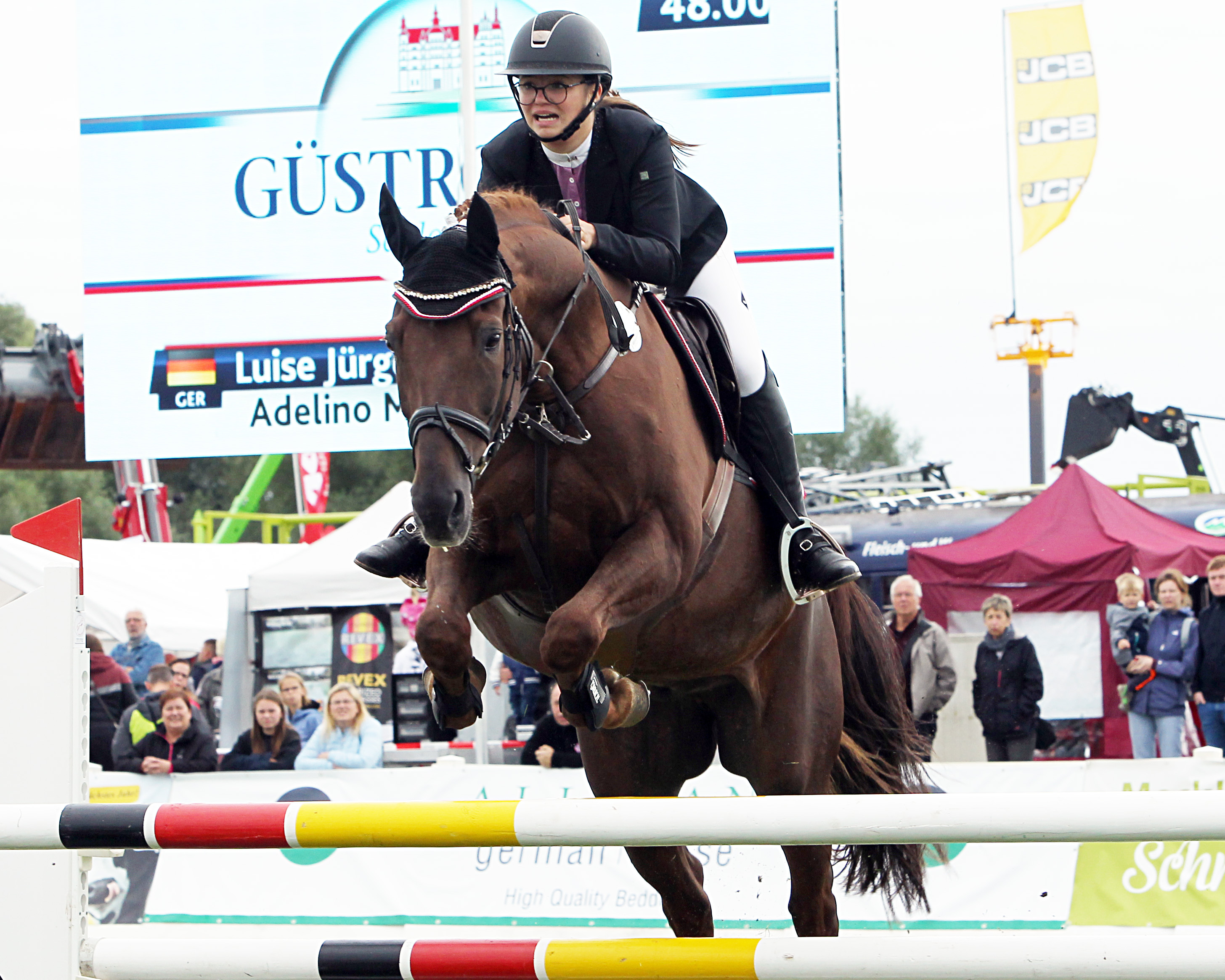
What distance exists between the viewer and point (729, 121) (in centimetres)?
1026

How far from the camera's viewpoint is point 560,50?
348 centimetres

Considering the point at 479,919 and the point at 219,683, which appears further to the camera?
the point at 219,683

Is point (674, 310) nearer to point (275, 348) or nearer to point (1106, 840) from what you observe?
point (1106, 840)

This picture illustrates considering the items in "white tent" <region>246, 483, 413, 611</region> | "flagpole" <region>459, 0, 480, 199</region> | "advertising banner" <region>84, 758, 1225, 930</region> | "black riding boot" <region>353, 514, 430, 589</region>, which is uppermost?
"flagpole" <region>459, 0, 480, 199</region>

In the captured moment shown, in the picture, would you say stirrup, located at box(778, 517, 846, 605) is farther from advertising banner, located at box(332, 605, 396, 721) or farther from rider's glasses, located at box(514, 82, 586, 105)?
advertising banner, located at box(332, 605, 396, 721)

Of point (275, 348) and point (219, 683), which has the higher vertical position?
point (275, 348)

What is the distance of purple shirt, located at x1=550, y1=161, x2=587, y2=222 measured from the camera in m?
3.71

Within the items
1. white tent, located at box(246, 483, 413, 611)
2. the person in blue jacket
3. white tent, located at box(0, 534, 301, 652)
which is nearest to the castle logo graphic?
white tent, located at box(246, 483, 413, 611)

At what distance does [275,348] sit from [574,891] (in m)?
5.13

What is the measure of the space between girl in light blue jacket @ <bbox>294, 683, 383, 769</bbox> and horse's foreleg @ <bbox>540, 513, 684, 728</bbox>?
5134 mm

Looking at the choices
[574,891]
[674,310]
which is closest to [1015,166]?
[574,891]

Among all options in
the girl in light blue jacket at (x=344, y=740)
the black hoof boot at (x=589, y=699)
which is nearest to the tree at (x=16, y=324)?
the girl in light blue jacket at (x=344, y=740)

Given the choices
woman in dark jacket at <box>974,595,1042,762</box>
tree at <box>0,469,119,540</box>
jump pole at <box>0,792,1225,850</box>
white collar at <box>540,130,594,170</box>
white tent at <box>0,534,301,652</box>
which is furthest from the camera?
tree at <box>0,469,119,540</box>

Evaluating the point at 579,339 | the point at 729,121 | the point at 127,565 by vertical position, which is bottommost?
the point at 127,565
